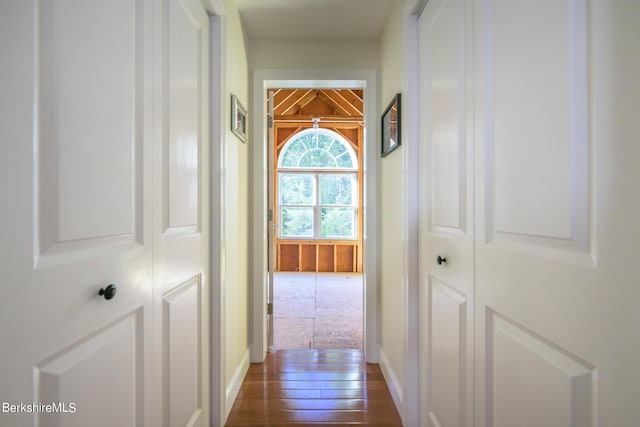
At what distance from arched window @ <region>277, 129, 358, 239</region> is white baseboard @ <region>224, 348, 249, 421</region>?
4.20 meters

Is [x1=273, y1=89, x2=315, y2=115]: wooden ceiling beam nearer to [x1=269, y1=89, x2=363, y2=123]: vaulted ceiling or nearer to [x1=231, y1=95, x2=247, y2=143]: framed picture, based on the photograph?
[x1=269, y1=89, x2=363, y2=123]: vaulted ceiling

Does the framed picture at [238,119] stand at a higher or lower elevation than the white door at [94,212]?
higher

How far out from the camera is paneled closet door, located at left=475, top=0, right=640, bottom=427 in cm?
48

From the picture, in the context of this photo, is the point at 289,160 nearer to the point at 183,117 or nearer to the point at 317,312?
the point at 317,312

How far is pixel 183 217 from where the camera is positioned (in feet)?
3.93

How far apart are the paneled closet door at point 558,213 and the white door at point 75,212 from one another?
0.99 meters

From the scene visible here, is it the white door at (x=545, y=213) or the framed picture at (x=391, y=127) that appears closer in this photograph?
the white door at (x=545, y=213)

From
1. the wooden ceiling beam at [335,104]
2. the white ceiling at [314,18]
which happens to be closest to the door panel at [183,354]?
the white ceiling at [314,18]

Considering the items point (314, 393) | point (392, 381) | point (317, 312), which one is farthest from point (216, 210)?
point (317, 312)

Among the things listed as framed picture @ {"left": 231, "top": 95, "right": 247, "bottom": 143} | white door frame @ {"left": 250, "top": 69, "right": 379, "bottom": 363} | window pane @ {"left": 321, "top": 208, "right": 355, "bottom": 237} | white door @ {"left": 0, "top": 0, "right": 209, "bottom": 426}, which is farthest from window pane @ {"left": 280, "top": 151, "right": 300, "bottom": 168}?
white door @ {"left": 0, "top": 0, "right": 209, "bottom": 426}

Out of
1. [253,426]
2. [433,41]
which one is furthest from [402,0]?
[253,426]

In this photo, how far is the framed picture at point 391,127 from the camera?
5.48 ft

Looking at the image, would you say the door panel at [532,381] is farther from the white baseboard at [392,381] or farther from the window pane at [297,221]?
the window pane at [297,221]

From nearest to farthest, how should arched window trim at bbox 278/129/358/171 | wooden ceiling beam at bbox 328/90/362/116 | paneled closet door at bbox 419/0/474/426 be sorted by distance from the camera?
paneled closet door at bbox 419/0/474/426 → wooden ceiling beam at bbox 328/90/362/116 → arched window trim at bbox 278/129/358/171
